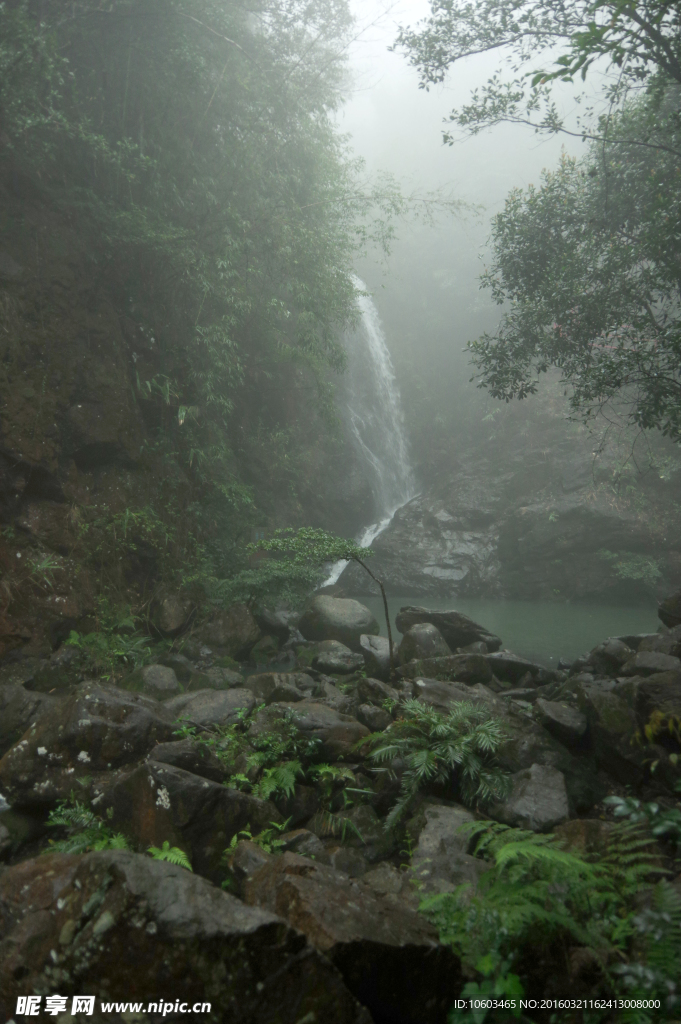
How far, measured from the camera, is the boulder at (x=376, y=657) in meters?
8.14

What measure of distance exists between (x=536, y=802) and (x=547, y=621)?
1168 cm

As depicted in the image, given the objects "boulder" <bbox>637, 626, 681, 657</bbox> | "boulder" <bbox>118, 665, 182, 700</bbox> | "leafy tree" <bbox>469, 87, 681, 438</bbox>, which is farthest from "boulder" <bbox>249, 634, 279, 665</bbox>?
"boulder" <bbox>637, 626, 681, 657</bbox>

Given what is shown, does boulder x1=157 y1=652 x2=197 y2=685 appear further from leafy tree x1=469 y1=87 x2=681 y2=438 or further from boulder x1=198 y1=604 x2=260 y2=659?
leafy tree x1=469 y1=87 x2=681 y2=438

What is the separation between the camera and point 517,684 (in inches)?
306

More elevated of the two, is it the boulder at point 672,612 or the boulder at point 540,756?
the boulder at point 540,756

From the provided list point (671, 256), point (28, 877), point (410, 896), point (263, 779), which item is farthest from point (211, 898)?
point (671, 256)

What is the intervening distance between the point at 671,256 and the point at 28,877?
9.33 meters

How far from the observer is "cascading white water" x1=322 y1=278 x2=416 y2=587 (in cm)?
2105

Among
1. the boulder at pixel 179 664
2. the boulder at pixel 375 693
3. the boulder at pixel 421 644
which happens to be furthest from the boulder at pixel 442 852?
the boulder at pixel 179 664

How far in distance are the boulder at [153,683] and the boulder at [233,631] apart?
2422 millimetres

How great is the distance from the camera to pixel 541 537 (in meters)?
18.1

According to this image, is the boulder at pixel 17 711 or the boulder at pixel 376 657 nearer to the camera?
the boulder at pixel 17 711

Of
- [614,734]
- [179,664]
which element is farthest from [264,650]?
[614,734]

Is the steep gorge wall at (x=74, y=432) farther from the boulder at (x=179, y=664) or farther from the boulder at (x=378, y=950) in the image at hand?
the boulder at (x=378, y=950)
